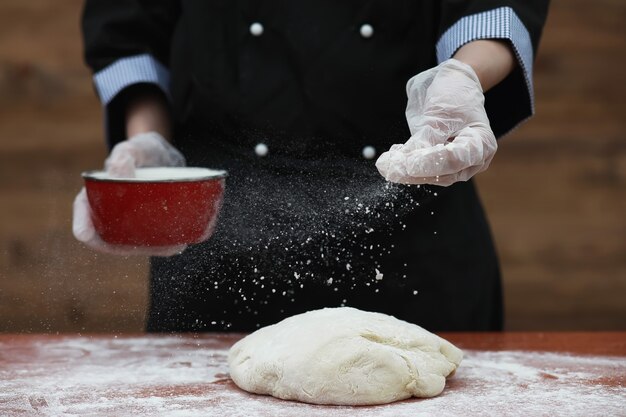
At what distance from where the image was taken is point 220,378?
5.03ft

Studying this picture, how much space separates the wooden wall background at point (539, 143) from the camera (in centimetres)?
297

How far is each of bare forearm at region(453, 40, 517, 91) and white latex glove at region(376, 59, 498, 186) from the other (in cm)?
13

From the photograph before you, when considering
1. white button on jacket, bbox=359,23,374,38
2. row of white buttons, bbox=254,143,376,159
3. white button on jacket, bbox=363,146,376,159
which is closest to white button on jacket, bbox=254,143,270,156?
row of white buttons, bbox=254,143,376,159

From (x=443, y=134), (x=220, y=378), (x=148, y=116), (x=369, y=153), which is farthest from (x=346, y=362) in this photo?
(x=148, y=116)

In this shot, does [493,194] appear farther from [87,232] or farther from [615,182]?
[87,232]

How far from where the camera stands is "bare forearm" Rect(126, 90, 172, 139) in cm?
210

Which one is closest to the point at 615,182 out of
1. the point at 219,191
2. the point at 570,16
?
the point at 570,16

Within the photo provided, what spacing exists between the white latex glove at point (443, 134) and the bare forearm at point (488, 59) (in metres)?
0.13

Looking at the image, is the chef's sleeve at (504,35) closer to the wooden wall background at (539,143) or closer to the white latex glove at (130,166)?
the white latex glove at (130,166)

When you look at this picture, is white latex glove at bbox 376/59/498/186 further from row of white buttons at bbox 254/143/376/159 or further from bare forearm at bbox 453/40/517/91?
row of white buttons at bbox 254/143/376/159

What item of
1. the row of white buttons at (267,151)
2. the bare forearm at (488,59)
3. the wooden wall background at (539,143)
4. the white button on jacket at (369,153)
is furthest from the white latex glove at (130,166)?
the wooden wall background at (539,143)

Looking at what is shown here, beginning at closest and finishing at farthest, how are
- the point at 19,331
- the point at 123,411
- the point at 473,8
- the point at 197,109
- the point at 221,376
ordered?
the point at 123,411
the point at 221,376
the point at 473,8
the point at 19,331
the point at 197,109

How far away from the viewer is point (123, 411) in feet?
4.40

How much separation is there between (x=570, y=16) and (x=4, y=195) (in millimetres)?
1994
